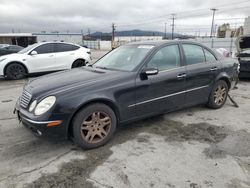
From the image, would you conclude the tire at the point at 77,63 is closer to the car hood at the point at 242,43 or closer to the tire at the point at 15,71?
the tire at the point at 15,71

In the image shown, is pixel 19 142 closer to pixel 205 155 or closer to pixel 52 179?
pixel 52 179

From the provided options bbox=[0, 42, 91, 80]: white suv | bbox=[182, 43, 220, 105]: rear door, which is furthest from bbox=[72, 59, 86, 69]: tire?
bbox=[182, 43, 220, 105]: rear door

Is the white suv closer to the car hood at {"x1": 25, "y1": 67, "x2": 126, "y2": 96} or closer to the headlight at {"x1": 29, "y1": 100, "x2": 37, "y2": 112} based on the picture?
the car hood at {"x1": 25, "y1": 67, "x2": 126, "y2": 96}

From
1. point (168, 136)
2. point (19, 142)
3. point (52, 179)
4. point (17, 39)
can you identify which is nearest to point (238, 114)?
point (168, 136)

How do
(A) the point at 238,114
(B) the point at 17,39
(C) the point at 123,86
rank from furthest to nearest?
(B) the point at 17,39
(A) the point at 238,114
(C) the point at 123,86

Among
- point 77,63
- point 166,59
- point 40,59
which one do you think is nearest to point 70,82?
point 166,59

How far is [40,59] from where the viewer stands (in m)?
8.83

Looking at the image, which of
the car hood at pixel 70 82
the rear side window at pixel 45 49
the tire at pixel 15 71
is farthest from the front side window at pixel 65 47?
the car hood at pixel 70 82

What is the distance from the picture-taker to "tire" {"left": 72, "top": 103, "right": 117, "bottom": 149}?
308 cm

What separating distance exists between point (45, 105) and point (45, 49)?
6.72 meters

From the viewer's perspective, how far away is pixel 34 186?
248 cm

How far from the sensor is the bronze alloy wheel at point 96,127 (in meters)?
3.18

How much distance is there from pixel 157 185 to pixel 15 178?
166 cm

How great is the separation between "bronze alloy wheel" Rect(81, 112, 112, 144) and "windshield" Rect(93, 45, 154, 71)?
94cm
